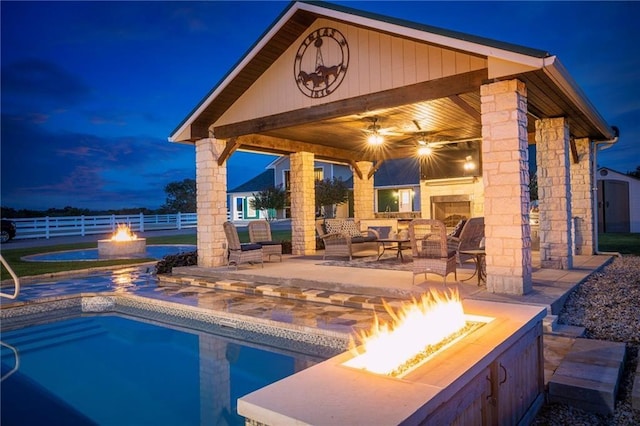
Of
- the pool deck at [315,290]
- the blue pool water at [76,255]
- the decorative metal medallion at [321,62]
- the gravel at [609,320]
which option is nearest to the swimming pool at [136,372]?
the pool deck at [315,290]

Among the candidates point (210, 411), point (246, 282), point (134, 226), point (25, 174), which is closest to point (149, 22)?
point (25, 174)

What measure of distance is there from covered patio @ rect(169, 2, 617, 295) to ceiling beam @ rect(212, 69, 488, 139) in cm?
2

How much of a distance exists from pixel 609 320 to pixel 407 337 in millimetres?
3940

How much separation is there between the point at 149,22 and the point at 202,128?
1431 inches

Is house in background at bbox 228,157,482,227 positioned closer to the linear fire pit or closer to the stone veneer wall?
the stone veneer wall

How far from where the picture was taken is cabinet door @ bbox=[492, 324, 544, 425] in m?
2.48

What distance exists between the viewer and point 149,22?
39.4 meters

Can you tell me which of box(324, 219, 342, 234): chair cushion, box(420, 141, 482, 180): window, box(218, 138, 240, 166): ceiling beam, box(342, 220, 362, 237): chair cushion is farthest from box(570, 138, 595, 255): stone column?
box(218, 138, 240, 166): ceiling beam

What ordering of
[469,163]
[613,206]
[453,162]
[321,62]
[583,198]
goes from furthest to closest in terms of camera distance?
[613,206], [453,162], [469,163], [583,198], [321,62]

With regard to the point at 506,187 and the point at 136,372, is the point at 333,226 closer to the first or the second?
the point at 506,187

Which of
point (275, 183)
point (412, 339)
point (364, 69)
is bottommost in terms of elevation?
point (412, 339)

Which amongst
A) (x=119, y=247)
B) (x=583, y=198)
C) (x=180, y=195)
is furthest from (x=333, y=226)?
(x=180, y=195)

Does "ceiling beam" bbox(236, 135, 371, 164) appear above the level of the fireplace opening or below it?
above

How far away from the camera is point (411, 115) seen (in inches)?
357
